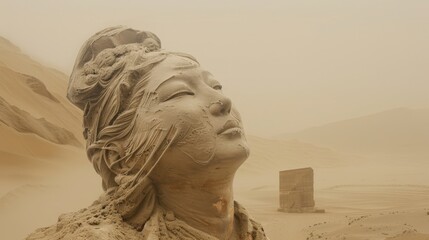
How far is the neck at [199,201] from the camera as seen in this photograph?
251 centimetres

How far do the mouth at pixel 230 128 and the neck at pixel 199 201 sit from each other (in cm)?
21

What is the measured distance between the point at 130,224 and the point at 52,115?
14096mm

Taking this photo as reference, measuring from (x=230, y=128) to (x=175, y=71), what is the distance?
0.38 meters

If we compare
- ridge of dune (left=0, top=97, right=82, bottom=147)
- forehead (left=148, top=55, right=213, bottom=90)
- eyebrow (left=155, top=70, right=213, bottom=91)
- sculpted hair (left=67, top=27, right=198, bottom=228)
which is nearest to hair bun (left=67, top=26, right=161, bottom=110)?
sculpted hair (left=67, top=27, right=198, bottom=228)

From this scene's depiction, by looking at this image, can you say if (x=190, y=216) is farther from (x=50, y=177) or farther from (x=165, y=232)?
(x=50, y=177)

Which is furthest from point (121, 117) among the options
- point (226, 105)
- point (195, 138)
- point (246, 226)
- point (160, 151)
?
point (246, 226)

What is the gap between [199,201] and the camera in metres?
2.51

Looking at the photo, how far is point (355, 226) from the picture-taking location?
790cm

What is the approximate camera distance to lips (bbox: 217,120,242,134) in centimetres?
248

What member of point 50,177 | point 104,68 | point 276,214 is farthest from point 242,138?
point 50,177

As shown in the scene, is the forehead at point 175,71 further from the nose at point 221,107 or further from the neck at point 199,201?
the neck at point 199,201

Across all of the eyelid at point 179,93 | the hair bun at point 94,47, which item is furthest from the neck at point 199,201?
the hair bun at point 94,47

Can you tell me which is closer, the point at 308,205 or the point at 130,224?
the point at 130,224

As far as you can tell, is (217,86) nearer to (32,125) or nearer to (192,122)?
(192,122)
